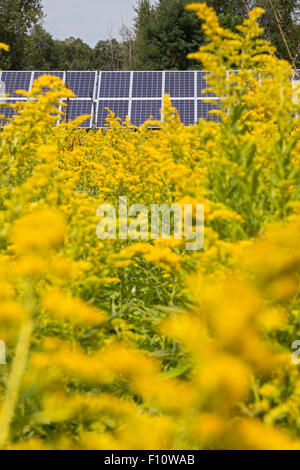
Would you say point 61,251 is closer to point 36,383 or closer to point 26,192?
point 26,192

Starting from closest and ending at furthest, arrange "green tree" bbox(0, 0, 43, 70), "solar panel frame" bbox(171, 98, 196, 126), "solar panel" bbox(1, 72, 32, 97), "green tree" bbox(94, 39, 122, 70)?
"solar panel frame" bbox(171, 98, 196, 126) → "solar panel" bbox(1, 72, 32, 97) → "green tree" bbox(0, 0, 43, 70) → "green tree" bbox(94, 39, 122, 70)

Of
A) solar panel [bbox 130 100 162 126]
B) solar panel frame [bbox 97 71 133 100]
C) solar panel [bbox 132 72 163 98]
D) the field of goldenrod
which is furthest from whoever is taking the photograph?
solar panel frame [bbox 97 71 133 100]

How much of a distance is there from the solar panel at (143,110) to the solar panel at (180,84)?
654mm

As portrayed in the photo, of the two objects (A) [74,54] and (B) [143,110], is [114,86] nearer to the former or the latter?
(B) [143,110]

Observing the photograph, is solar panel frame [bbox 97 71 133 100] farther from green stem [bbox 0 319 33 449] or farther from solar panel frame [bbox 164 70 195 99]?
green stem [bbox 0 319 33 449]

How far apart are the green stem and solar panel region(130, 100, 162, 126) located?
35.6 ft

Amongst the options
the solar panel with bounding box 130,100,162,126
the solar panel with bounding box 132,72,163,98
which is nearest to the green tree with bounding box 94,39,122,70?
the solar panel with bounding box 132,72,163,98

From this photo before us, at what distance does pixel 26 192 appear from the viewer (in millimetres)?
1767

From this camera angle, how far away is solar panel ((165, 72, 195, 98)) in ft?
41.1

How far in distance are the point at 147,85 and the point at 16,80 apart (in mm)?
3927

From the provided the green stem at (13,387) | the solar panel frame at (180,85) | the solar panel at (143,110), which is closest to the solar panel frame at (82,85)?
the solar panel at (143,110)

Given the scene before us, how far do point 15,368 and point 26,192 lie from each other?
0.76 meters

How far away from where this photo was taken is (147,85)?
43.1ft
